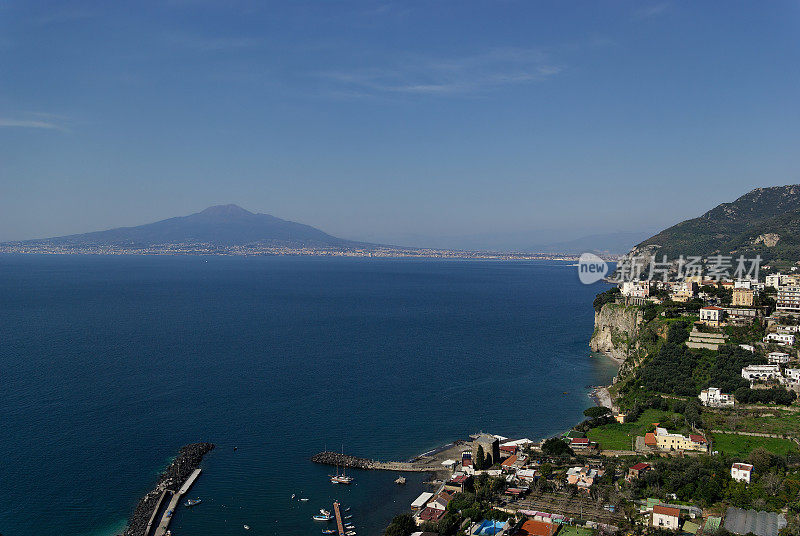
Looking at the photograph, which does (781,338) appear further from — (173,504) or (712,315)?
(173,504)

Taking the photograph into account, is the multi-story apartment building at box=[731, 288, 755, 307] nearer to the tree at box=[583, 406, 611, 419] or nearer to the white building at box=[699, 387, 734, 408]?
the white building at box=[699, 387, 734, 408]

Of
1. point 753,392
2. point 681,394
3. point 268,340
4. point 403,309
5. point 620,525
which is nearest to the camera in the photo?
point 620,525

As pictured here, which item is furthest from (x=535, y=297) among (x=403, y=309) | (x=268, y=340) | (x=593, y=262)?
(x=593, y=262)

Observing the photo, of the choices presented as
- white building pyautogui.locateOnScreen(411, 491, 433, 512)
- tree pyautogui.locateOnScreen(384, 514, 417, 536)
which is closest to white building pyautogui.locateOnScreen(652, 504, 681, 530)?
white building pyautogui.locateOnScreen(411, 491, 433, 512)

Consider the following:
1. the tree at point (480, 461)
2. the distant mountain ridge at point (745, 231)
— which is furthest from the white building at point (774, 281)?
the tree at point (480, 461)

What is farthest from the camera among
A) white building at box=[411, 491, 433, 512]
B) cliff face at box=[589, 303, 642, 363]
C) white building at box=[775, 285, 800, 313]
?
cliff face at box=[589, 303, 642, 363]

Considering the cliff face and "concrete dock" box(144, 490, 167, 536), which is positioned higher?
the cliff face

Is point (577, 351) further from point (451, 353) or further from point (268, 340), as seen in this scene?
point (268, 340)
